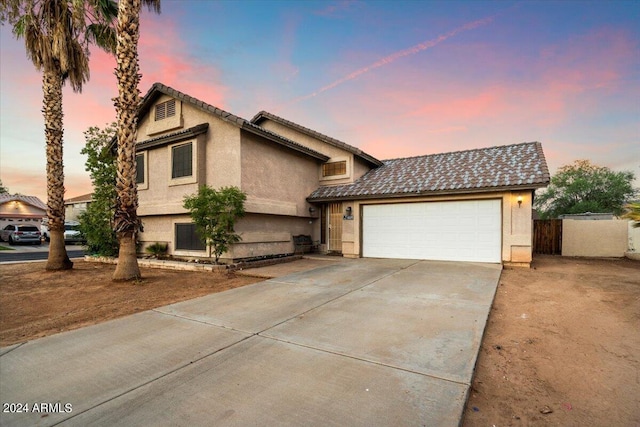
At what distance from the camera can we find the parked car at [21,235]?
2277 cm

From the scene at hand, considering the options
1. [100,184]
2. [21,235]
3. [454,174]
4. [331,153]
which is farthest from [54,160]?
[21,235]

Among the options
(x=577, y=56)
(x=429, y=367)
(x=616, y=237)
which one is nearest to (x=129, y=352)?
(x=429, y=367)

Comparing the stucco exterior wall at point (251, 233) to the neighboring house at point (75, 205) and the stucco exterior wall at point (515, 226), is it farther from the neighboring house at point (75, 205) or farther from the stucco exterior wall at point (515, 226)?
the neighboring house at point (75, 205)

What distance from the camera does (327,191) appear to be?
14.4 metres

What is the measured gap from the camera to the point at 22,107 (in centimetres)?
1444

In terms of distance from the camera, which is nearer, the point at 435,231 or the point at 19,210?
the point at 435,231

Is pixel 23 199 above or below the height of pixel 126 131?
below

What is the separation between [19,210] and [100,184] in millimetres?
29319

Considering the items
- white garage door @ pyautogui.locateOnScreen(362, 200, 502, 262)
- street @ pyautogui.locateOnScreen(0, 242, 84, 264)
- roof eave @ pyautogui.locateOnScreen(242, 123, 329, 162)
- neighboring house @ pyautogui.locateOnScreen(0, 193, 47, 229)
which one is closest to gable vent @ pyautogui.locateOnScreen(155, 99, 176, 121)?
roof eave @ pyautogui.locateOnScreen(242, 123, 329, 162)

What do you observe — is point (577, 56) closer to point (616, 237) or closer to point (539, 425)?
point (616, 237)

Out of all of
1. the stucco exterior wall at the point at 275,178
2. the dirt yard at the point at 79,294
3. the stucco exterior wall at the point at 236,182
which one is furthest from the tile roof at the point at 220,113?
the dirt yard at the point at 79,294

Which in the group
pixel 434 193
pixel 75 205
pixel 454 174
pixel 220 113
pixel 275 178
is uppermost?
pixel 220 113

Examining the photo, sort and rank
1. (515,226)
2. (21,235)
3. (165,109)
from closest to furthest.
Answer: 1. (515,226)
2. (165,109)
3. (21,235)

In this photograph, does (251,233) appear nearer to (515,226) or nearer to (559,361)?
(559,361)
